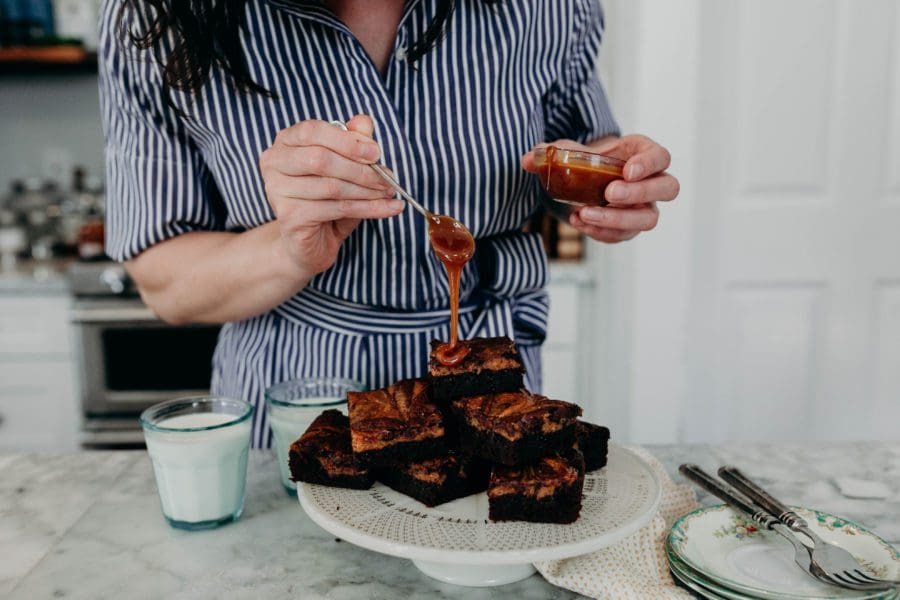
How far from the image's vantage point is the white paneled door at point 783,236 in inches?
96.2

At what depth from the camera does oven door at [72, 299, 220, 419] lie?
103 inches

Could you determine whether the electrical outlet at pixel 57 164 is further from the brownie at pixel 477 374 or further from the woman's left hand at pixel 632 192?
the brownie at pixel 477 374

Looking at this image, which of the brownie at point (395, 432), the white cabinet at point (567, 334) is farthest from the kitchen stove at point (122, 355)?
the brownie at point (395, 432)

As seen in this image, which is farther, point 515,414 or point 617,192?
point 617,192

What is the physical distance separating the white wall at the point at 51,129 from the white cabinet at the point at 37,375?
86 cm

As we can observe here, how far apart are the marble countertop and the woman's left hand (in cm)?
37

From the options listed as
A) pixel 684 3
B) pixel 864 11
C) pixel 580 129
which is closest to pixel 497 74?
pixel 580 129

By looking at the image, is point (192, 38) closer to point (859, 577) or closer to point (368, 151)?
point (368, 151)

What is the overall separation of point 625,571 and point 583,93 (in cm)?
87

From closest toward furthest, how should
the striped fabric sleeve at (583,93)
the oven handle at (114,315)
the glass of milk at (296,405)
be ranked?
the glass of milk at (296,405), the striped fabric sleeve at (583,93), the oven handle at (114,315)

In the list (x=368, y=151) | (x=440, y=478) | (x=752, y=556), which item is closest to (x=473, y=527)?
(x=440, y=478)

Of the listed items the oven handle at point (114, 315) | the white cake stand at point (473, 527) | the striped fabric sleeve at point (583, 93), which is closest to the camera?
the white cake stand at point (473, 527)

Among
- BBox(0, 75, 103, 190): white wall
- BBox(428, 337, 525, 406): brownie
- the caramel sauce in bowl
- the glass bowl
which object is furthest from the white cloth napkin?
BBox(0, 75, 103, 190): white wall

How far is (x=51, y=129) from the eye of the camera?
324 centimetres
